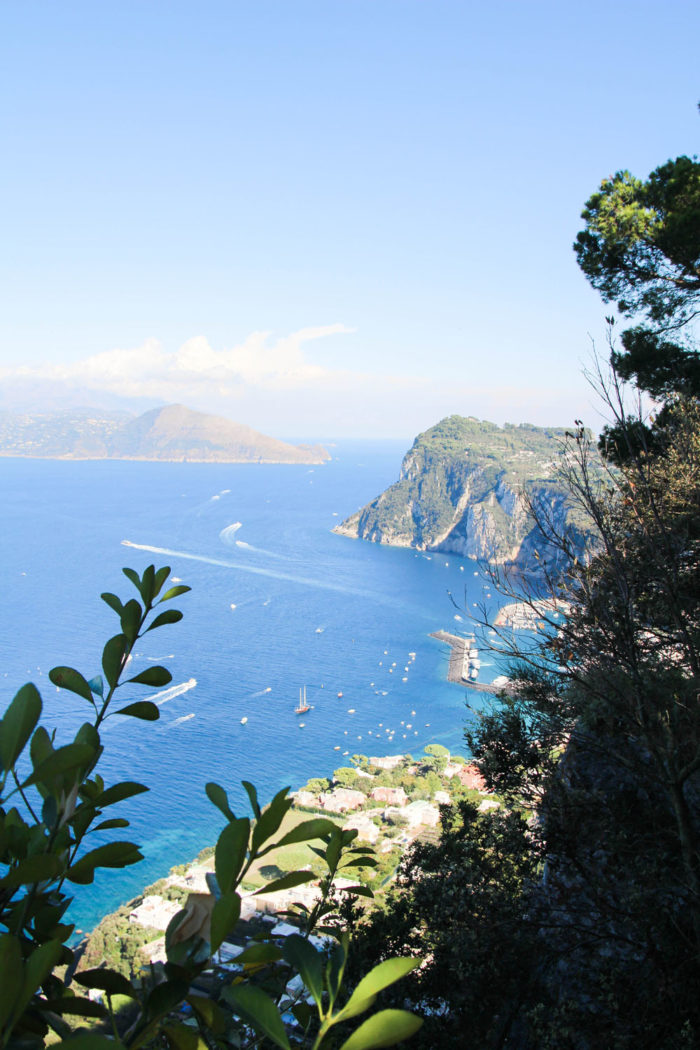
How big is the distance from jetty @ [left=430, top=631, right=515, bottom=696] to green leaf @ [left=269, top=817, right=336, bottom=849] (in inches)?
1078

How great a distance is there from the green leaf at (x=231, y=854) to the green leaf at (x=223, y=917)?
2cm

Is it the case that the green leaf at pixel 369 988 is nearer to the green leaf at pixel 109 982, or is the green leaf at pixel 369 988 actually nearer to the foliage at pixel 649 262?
the green leaf at pixel 109 982

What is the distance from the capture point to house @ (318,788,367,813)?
2005cm

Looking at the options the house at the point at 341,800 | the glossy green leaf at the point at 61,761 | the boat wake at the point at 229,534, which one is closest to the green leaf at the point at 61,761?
the glossy green leaf at the point at 61,761

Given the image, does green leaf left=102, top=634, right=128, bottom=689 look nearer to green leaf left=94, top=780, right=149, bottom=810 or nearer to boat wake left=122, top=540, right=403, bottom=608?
green leaf left=94, top=780, right=149, bottom=810

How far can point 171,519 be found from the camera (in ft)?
193

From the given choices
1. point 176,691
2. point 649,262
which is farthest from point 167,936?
point 176,691

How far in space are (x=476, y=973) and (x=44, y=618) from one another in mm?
34027

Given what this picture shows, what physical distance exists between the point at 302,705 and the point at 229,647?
21.8ft

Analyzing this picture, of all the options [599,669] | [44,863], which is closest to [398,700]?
[599,669]

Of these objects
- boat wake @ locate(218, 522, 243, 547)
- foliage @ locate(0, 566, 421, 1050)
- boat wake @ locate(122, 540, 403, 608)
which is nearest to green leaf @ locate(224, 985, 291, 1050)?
foliage @ locate(0, 566, 421, 1050)

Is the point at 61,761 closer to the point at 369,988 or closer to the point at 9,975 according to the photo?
the point at 9,975

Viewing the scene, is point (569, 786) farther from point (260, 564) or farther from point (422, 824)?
point (260, 564)

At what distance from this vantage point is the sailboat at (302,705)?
1066 inches
